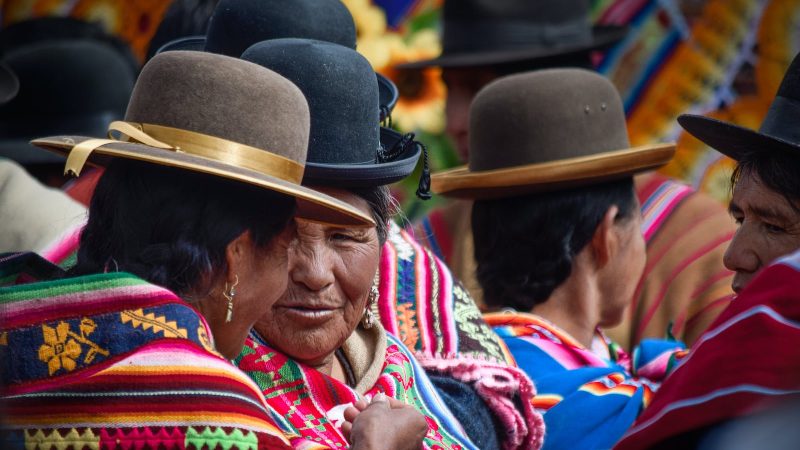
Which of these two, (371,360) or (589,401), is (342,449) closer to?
(371,360)

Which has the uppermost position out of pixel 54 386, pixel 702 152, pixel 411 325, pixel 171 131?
pixel 171 131

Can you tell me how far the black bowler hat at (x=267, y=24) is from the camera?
3.74 m

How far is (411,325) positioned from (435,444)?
0.67 metres

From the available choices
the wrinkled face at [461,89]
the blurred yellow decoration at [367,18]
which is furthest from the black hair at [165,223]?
the blurred yellow decoration at [367,18]

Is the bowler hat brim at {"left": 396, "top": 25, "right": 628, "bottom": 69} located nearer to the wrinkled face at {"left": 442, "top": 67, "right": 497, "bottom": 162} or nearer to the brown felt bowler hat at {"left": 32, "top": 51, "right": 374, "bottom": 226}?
the wrinkled face at {"left": 442, "top": 67, "right": 497, "bottom": 162}

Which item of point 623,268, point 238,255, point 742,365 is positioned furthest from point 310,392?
point 623,268

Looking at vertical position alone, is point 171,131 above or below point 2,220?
above

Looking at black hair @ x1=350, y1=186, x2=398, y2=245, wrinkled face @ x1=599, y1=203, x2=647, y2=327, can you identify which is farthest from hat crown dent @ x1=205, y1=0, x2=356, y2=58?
wrinkled face @ x1=599, y1=203, x2=647, y2=327

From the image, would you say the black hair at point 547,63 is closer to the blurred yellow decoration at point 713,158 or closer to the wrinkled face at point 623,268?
the blurred yellow decoration at point 713,158

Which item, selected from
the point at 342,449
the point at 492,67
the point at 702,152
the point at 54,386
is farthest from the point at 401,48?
the point at 54,386

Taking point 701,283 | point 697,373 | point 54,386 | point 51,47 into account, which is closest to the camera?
point 54,386

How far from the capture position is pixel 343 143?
10.6ft

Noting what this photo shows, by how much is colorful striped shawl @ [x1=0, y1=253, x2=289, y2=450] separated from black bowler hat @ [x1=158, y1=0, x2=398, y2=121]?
1.45 m

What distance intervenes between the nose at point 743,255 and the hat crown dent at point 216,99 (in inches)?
56.3
